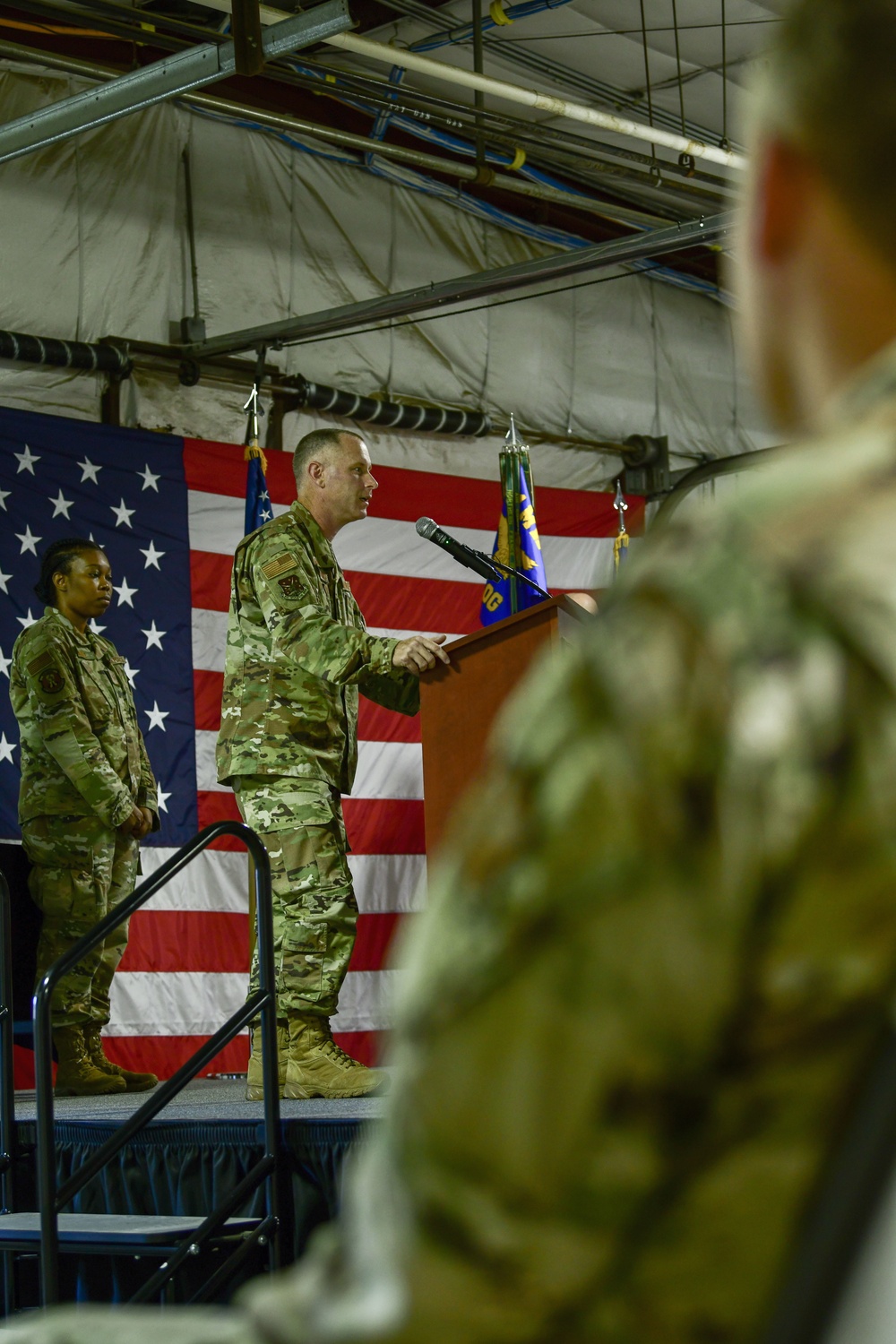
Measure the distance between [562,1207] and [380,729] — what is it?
603 cm

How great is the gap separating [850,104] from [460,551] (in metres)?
2.59

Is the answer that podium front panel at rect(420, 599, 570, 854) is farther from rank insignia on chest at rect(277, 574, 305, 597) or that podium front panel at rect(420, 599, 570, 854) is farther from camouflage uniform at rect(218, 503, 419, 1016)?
rank insignia on chest at rect(277, 574, 305, 597)

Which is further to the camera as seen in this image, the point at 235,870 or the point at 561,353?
the point at 561,353

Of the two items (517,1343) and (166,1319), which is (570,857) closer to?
(517,1343)

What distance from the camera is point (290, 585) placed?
361 centimetres

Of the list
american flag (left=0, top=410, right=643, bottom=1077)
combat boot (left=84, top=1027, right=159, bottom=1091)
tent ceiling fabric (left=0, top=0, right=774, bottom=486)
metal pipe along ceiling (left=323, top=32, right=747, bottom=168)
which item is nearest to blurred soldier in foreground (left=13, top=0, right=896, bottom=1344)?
combat boot (left=84, top=1027, right=159, bottom=1091)

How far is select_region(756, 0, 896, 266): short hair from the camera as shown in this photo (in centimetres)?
45

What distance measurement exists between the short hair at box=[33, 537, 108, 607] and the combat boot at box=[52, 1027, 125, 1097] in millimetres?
1355

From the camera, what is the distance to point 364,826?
6309mm

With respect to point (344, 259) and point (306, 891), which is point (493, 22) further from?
point (306, 891)

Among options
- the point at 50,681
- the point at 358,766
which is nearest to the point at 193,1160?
the point at 50,681

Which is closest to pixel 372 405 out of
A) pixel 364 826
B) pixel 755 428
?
pixel 364 826

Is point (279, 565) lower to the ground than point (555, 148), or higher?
lower

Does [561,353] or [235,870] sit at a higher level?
[561,353]
